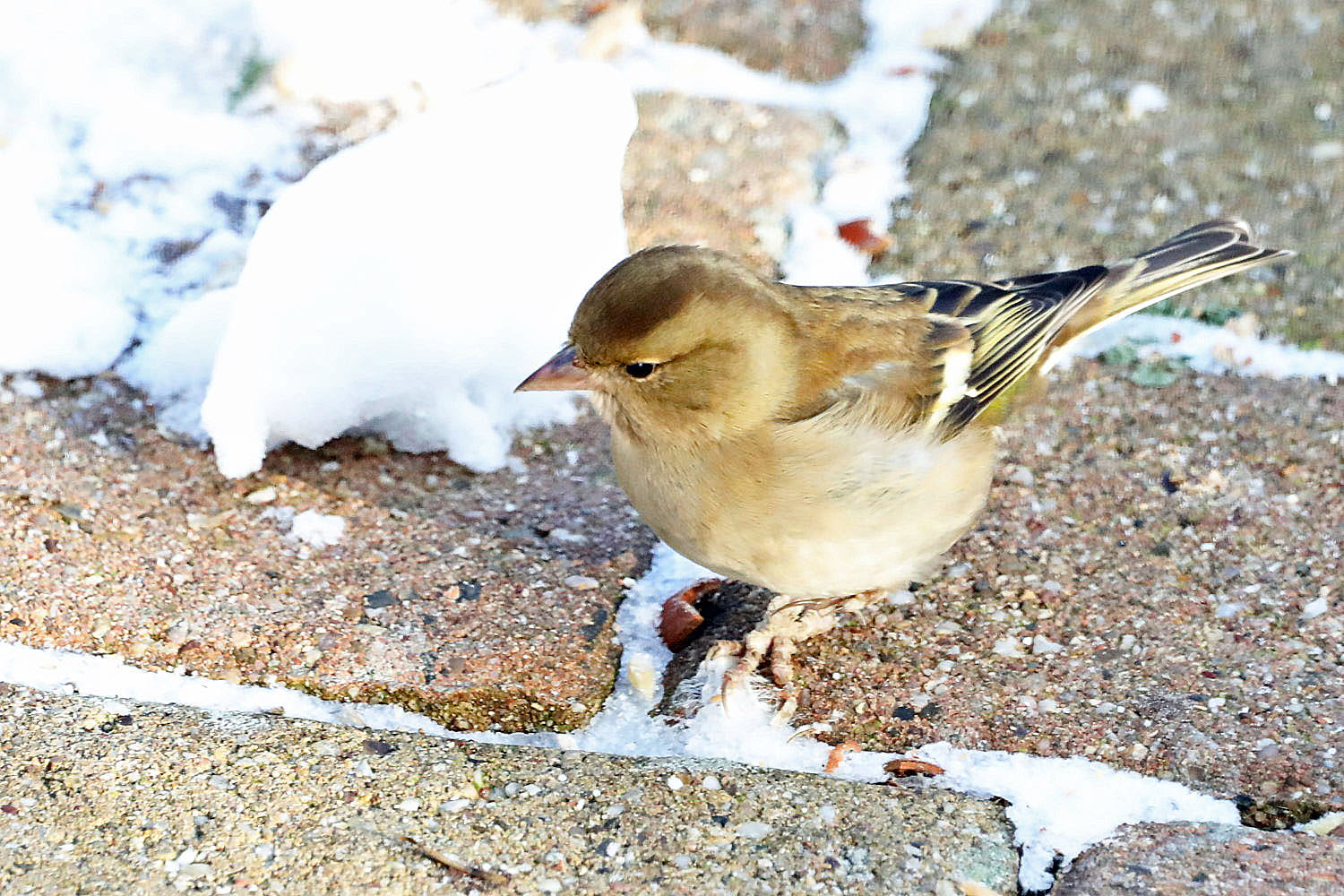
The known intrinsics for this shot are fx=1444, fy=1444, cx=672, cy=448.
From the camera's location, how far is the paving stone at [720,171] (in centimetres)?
313

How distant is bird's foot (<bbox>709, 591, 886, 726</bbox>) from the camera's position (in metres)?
2.19

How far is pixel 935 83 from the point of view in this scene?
Result: 3703 millimetres

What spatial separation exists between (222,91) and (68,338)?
0.94 meters

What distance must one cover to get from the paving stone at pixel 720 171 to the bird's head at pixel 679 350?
0.67m

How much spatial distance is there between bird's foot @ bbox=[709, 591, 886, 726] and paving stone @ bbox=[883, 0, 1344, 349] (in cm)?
99

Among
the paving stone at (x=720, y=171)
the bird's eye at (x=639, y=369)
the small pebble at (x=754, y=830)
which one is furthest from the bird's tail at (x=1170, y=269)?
the small pebble at (x=754, y=830)

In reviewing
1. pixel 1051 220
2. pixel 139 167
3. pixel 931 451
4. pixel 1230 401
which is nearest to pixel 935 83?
pixel 1051 220

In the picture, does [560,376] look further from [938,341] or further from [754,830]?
[754,830]

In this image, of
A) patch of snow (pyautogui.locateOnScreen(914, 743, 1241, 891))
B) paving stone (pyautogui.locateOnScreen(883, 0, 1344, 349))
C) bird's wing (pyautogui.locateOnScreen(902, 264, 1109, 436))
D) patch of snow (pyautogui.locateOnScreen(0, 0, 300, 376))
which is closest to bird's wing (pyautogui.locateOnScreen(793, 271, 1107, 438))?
bird's wing (pyautogui.locateOnScreen(902, 264, 1109, 436))

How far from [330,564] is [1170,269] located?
1.73 meters

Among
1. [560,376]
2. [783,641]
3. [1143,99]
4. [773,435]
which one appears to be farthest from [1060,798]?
[1143,99]

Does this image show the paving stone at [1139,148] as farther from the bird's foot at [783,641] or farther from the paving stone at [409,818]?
the paving stone at [409,818]

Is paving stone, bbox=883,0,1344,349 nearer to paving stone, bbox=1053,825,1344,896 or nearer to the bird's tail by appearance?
the bird's tail

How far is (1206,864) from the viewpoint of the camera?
66.7 inches
